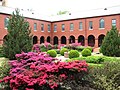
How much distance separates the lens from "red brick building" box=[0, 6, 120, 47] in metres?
38.9

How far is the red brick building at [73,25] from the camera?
128 ft

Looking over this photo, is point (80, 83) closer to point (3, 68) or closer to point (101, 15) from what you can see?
point (3, 68)

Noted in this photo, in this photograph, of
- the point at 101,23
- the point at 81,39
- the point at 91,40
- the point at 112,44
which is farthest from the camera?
the point at 81,39

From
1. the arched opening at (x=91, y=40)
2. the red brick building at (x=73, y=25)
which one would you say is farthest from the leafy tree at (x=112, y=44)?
the arched opening at (x=91, y=40)

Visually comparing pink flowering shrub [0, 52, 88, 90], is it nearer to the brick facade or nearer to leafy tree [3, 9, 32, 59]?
leafy tree [3, 9, 32, 59]

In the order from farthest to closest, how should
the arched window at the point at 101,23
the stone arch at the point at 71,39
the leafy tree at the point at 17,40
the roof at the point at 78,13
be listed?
1. the stone arch at the point at 71,39
2. the arched window at the point at 101,23
3. the roof at the point at 78,13
4. the leafy tree at the point at 17,40

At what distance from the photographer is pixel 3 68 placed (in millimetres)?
9070

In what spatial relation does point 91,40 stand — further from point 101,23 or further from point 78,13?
point 78,13

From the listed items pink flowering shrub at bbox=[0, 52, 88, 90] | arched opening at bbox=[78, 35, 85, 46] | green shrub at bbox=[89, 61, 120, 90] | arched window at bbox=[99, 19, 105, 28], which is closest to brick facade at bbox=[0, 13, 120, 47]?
arched opening at bbox=[78, 35, 85, 46]

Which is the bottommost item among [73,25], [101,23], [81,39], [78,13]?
[81,39]

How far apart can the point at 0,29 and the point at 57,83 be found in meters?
30.6

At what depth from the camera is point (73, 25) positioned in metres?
44.4

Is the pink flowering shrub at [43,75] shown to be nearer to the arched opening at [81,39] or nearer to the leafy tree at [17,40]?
the leafy tree at [17,40]

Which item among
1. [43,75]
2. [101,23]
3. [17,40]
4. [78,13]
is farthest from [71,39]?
[43,75]
